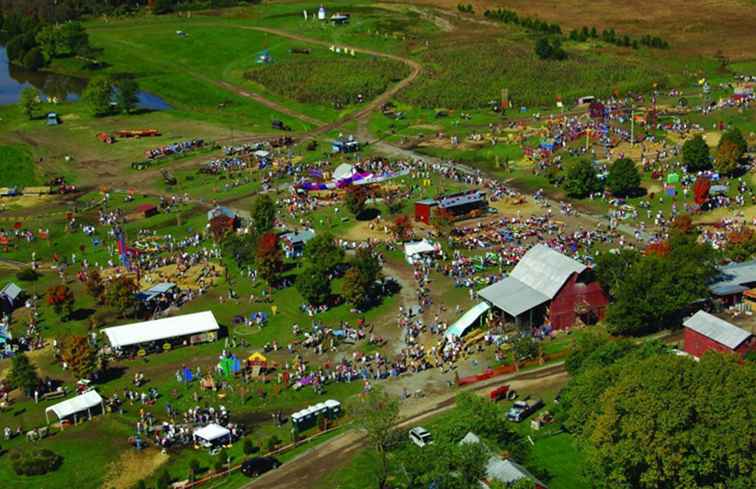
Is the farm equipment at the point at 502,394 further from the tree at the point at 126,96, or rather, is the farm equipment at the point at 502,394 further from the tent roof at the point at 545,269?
the tree at the point at 126,96

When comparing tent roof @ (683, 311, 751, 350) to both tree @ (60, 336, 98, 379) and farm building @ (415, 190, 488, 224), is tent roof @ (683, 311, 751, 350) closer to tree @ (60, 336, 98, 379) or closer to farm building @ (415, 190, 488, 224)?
farm building @ (415, 190, 488, 224)

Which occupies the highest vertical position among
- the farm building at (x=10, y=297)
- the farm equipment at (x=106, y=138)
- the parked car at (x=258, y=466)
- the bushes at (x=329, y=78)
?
the parked car at (x=258, y=466)

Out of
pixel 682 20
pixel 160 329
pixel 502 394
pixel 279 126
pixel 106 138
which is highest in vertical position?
pixel 502 394

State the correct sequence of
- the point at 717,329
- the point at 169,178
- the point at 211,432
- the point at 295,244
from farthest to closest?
the point at 169,178
the point at 295,244
the point at 717,329
the point at 211,432

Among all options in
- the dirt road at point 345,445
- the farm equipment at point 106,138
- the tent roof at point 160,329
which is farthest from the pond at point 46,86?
the dirt road at point 345,445

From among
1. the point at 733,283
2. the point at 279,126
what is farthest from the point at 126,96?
the point at 733,283

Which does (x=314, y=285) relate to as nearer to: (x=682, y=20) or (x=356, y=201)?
(x=356, y=201)
